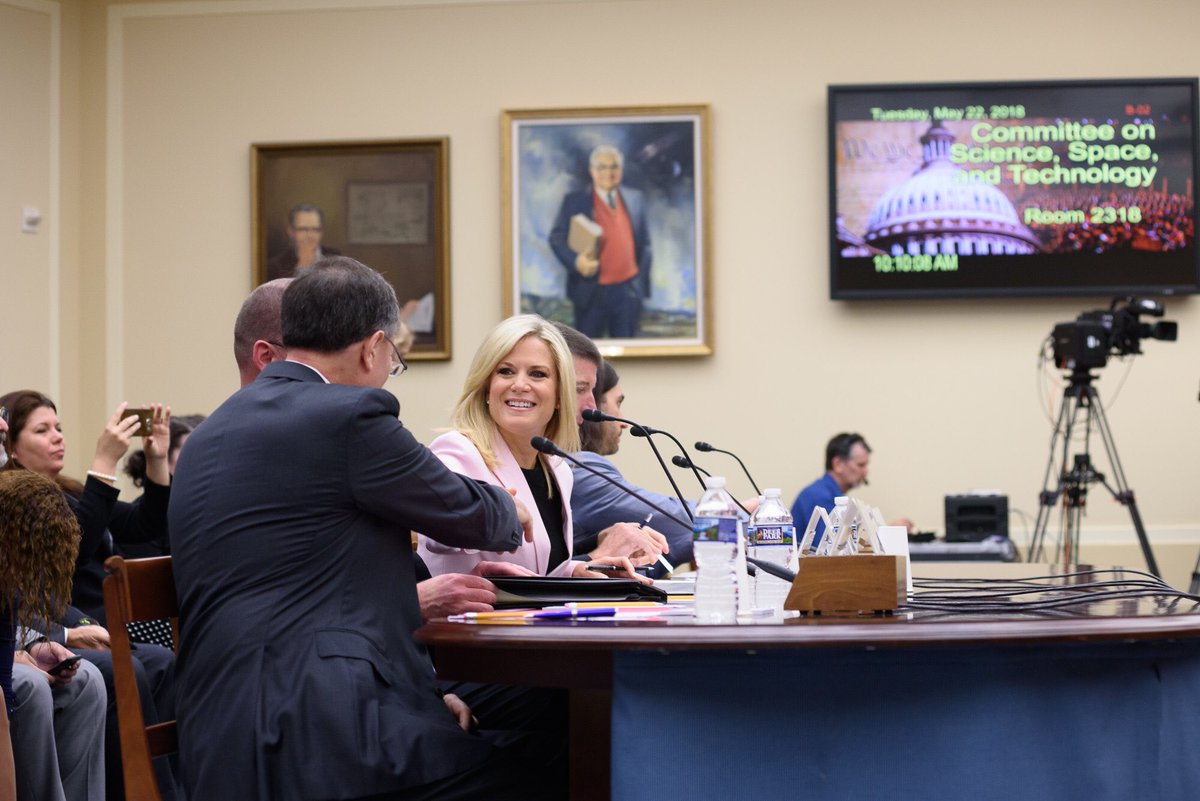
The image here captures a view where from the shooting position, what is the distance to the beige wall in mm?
6621

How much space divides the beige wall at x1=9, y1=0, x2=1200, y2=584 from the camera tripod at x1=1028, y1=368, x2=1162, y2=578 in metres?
0.11

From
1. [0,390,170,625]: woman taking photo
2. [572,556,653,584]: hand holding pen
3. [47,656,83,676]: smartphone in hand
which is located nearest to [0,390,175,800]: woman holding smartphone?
[0,390,170,625]: woman taking photo

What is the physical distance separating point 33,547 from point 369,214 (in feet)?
14.1

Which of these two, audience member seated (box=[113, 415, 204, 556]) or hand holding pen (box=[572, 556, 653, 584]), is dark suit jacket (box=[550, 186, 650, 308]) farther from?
hand holding pen (box=[572, 556, 653, 584])

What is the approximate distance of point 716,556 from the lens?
82.7 inches

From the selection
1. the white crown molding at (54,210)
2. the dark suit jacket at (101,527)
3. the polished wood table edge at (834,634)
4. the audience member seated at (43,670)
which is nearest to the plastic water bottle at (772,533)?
the polished wood table edge at (834,634)

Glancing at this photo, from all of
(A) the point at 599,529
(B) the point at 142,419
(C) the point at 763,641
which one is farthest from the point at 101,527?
(C) the point at 763,641

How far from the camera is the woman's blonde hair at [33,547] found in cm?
267

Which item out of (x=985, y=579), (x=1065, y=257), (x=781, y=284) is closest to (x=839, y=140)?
(x=781, y=284)

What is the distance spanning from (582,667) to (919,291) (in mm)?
4983

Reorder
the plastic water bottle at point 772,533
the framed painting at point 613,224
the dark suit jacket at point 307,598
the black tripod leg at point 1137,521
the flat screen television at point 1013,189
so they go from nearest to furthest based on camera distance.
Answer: the dark suit jacket at point 307,598, the plastic water bottle at point 772,533, the black tripod leg at point 1137,521, the flat screen television at point 1013,189, the framed painting at point 613,224

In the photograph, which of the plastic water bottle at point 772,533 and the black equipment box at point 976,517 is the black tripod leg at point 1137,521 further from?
the plastic water bottle at point 772,533

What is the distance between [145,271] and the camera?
6.94 m

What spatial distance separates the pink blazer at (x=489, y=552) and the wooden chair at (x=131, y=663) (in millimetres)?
662
